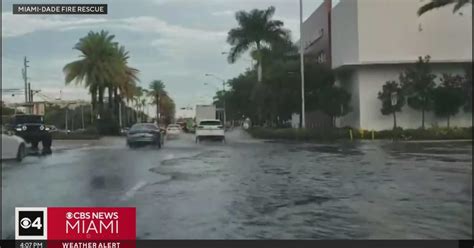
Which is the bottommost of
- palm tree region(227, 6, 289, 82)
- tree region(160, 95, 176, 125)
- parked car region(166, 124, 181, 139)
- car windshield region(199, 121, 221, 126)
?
parked car region(166, 124, 181, 139)

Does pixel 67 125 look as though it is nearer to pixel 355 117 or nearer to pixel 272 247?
pixel 272 247

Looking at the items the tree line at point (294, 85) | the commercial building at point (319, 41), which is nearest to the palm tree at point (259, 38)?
the tree line at point (294, 85)

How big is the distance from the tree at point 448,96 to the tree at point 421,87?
2.48 feet

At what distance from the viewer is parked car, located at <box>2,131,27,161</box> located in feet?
26.0

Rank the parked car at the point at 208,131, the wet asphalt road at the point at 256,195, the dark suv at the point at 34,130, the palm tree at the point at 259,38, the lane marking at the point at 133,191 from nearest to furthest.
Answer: the wet asphalt road at the point at 256,195
the dark suv at the point at 34,130
the lane marking at the point at 133,191
the parked car at the point at 208,131
the palm tree at the point at 259,38

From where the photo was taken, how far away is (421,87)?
103ft

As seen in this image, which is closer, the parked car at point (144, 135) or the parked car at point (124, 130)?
the parked car at point (124, 130)

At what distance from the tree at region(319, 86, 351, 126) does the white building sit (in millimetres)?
477

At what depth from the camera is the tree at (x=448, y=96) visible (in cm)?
2500

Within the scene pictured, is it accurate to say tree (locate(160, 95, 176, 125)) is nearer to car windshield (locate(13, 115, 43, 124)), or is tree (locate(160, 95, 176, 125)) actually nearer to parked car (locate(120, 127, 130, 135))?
parked car (locate(120, 127, 130, 135))

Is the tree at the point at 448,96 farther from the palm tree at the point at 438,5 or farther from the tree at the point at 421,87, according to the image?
the palm tree at the point at 438,5

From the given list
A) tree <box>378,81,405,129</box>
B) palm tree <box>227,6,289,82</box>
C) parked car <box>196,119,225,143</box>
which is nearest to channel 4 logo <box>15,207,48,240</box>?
tree <box>378,81,405,129</box>

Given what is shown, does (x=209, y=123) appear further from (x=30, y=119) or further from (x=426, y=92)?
(x=30, y=119)

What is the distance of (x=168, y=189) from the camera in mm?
11539
